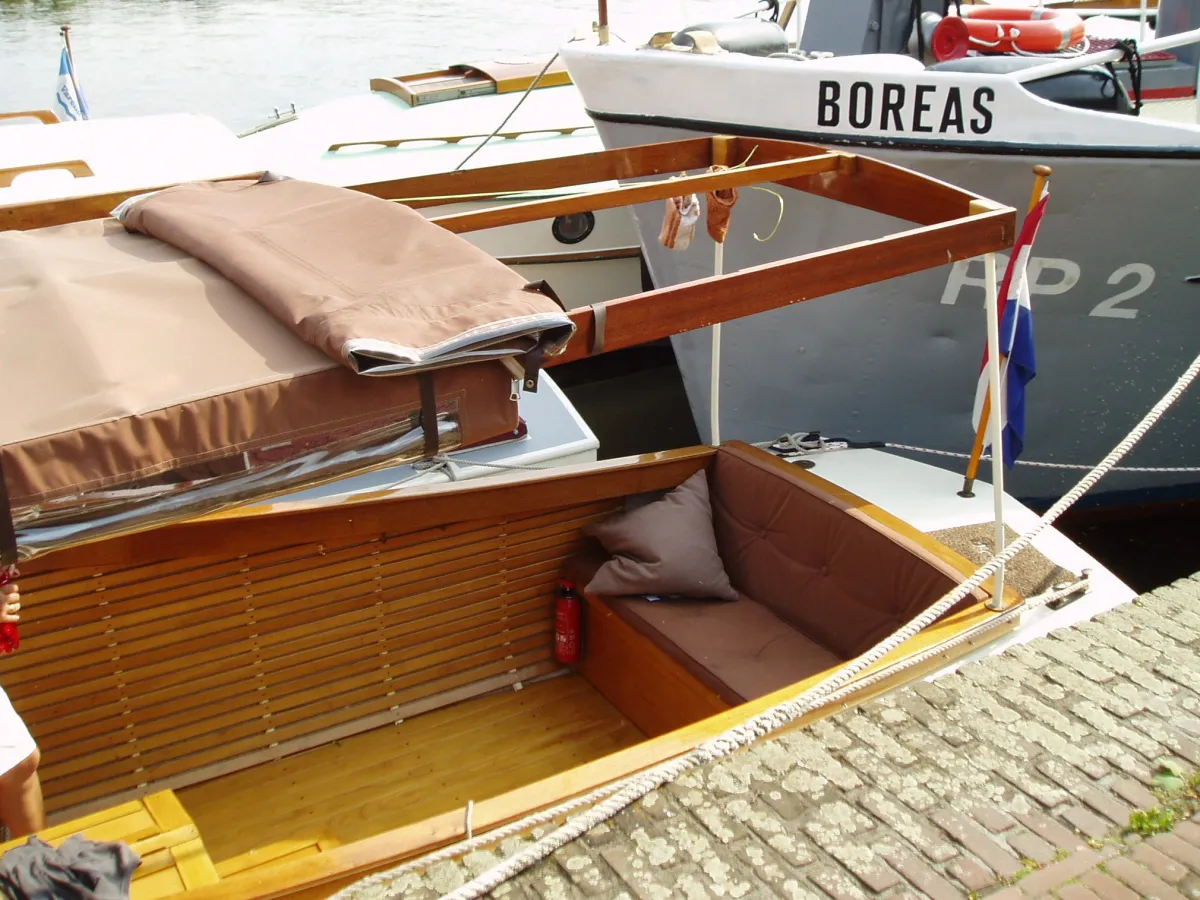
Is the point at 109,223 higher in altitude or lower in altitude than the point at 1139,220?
higher

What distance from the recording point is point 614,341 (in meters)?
2.54

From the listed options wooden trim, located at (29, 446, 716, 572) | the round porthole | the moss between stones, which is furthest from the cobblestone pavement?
the round porthole

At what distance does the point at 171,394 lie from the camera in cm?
204

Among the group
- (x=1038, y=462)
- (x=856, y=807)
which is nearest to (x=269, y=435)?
(x=856, y=807)

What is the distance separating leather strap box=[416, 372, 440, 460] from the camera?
2197 millimetres

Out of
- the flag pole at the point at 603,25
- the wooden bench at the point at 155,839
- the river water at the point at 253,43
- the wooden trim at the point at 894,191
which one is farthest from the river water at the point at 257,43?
the wooden bench at the point at 155,839

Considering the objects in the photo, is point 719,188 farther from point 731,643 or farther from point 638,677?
point 638,677

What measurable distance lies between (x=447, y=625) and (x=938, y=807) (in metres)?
1.98

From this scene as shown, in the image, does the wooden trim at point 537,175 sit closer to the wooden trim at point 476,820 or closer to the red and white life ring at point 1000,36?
the wooden trim at point 476,820

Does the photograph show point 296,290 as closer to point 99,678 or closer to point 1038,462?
point 99,678

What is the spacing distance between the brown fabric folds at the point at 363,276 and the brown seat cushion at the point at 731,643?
1795mm

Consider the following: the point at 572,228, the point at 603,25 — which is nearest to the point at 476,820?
the point at 603,25

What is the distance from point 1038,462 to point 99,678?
5.14m

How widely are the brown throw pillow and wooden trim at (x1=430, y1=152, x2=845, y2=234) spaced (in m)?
1.23
